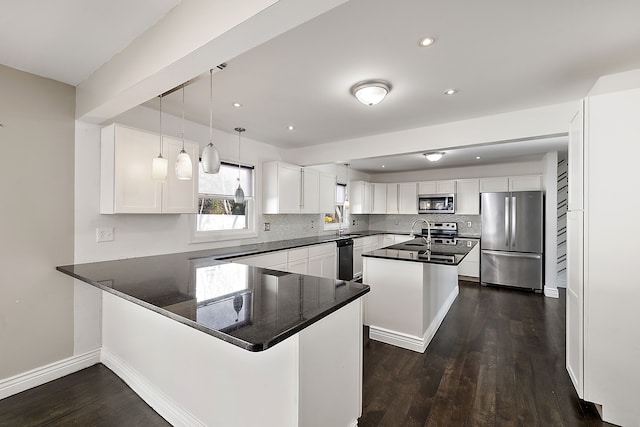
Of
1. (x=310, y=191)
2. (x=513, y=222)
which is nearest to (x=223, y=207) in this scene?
(x=310, y=191)

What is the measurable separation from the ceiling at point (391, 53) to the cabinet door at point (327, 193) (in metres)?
2.12

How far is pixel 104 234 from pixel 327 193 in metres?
3.43

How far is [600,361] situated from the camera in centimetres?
184

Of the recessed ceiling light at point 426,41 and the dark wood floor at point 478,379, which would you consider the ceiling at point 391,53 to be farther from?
the dark wood floor at point 478,379

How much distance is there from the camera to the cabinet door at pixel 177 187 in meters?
2.69

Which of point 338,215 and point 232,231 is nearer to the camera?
point 232,231

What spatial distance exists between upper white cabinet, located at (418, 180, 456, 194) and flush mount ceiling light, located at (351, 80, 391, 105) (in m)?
4.32

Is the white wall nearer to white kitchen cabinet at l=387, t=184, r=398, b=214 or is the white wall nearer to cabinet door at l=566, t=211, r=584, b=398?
cabinet door at l=566, t=211, r=584, b=398

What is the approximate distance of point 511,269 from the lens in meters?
5.04

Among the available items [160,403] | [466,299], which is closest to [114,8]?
[160,403]

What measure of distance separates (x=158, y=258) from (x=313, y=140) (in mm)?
2555

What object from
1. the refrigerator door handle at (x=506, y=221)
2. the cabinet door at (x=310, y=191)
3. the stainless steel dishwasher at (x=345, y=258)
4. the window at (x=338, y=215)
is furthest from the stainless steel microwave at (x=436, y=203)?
the cabinet door at (x=310, y=191)

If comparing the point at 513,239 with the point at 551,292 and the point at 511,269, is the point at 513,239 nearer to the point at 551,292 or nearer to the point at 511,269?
the point at 511,269

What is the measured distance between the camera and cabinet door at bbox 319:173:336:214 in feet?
16.6
